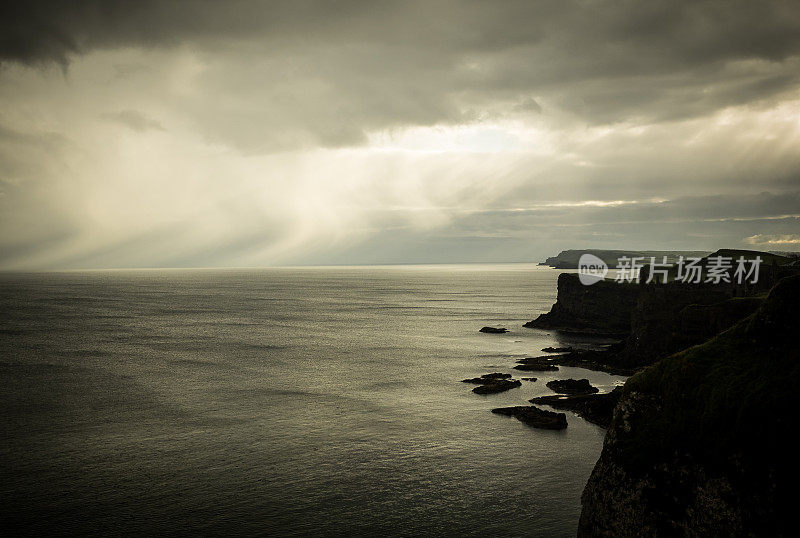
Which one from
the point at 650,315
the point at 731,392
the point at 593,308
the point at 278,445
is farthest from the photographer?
the point at 593,308

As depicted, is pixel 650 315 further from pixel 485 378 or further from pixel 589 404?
pixel 589 404

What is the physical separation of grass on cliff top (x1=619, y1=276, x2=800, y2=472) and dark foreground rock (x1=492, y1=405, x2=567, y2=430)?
24.0 metres

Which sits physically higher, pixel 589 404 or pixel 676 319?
pixel 676 319

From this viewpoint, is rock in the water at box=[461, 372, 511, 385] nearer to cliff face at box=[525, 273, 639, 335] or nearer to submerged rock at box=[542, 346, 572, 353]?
submerged rock at box=[542, 346, 572, 353]

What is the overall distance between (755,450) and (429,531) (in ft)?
63.1

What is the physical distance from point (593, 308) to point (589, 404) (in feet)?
276

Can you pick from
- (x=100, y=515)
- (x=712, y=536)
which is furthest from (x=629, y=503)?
(x=100, y=515)

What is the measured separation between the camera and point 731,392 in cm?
2558

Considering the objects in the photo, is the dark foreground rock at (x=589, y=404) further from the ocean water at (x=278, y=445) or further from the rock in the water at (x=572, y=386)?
the ocean water at (x=278, y=445)

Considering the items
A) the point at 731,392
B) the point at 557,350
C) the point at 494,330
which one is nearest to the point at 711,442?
the point at 731,392

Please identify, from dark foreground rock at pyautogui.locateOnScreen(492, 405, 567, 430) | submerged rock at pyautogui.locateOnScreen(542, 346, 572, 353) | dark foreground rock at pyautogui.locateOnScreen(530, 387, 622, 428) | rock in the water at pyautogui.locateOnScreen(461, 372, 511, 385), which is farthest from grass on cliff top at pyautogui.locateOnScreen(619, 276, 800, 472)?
submerged rock at pyautogui.locateOnScreen(542, 346, 572, 353)

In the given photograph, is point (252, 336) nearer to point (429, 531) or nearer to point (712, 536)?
point (429, 531)

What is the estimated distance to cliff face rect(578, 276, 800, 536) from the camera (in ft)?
73.8

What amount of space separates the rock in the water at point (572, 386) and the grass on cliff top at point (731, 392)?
38.0 meters
